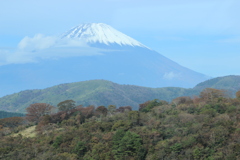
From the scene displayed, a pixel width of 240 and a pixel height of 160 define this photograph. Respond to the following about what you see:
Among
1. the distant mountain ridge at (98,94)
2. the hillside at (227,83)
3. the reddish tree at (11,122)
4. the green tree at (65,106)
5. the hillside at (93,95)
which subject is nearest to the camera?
the green tree at (65,106)

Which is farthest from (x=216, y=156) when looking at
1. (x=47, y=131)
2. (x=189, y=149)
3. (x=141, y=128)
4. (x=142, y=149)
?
(x=47, y=131)

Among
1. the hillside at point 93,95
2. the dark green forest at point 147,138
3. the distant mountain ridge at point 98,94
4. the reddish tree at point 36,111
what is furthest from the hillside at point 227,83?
the dark green forest at point 147,138

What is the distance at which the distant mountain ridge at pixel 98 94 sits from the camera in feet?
539

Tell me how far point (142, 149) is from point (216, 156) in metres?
7.35

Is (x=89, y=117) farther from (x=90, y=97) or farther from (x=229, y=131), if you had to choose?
(x=90, y=97)

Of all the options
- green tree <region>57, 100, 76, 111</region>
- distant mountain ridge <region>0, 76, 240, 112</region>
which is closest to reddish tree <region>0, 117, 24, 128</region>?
green tree <region>57, 100, 76, 111</region>

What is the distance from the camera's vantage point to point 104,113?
2060 inches

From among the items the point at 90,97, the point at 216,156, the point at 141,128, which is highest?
the point at 90,97

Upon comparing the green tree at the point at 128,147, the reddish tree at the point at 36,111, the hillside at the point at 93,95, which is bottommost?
the green tree at the point at 128,147

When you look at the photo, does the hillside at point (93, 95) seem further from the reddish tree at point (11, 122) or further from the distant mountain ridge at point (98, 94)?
the reddish tree at point (11, 122)

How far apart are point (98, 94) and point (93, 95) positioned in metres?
2.83

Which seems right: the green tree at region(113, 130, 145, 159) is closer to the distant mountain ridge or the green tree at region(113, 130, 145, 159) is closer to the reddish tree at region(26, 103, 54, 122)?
the reddish tree at region(26, 103, 54, 122)

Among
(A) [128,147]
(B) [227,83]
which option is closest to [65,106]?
(A) [128,147]

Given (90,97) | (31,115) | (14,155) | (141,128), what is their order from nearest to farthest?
(14,155) < (141,128) < (31,115) < (90,97)
